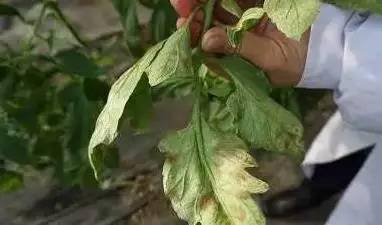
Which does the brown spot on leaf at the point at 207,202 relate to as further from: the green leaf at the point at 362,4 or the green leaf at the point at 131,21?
the green leaf at the point at 131,21

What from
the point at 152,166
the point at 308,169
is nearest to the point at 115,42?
the point at 152,166

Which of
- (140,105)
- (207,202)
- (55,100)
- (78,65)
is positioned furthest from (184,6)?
(55,100)

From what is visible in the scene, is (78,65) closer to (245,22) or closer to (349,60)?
(349,60)

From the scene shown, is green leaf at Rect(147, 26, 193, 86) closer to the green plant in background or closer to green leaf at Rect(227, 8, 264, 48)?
green leaf at Rect(227, 8, 264, 48)

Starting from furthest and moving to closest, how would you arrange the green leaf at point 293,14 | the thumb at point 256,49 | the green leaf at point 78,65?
the green leaf at point 78,65
the thumb at point 256,49
the green leaf at point 293,14

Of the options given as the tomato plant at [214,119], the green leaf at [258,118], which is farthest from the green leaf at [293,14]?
the green leaf at [258,118]

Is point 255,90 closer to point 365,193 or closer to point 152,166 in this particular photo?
point 365,193

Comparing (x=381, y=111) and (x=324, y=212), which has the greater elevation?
(x=381, y=111)
